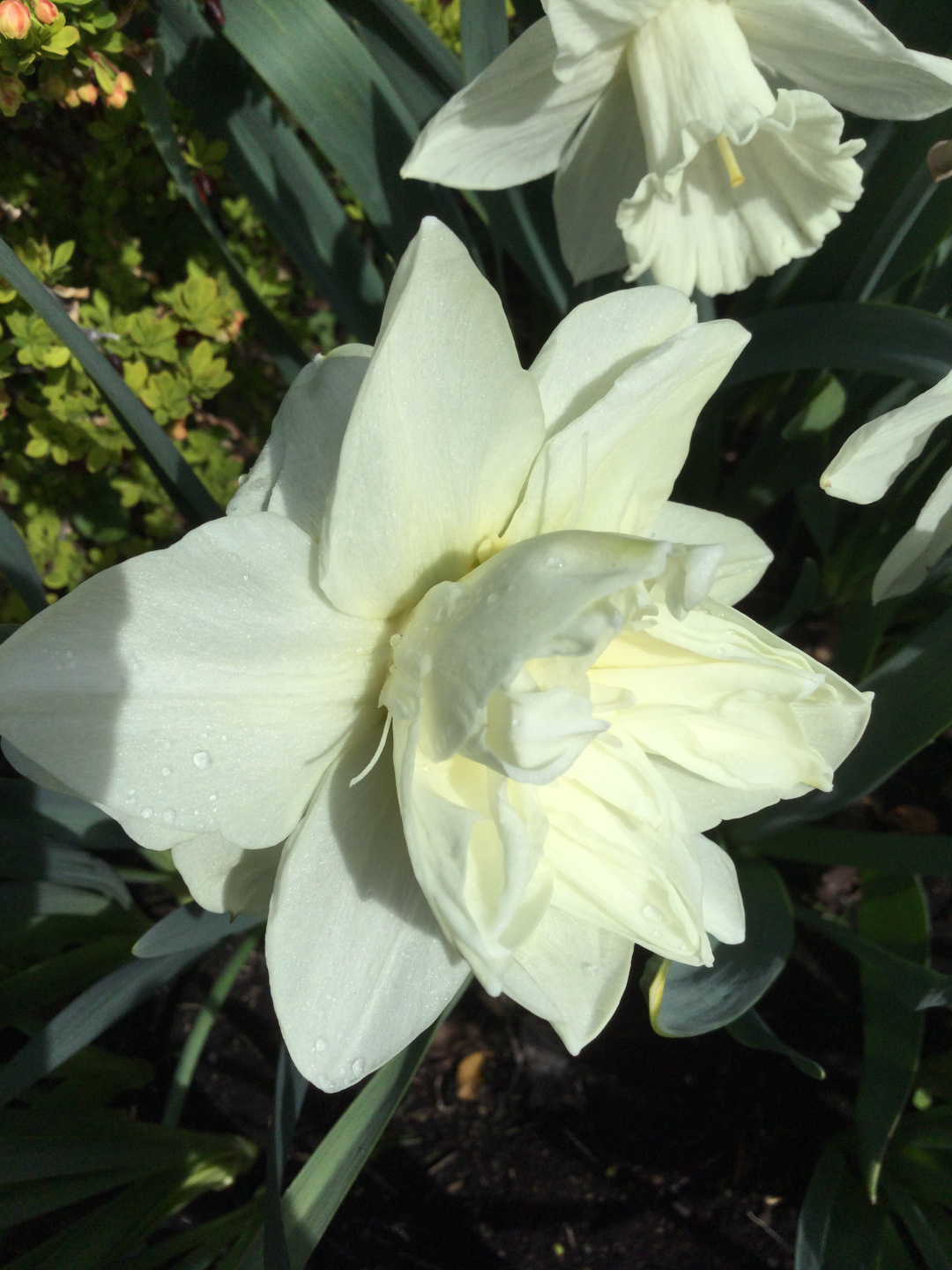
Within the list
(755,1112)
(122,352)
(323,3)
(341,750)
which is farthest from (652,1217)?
(323,3)

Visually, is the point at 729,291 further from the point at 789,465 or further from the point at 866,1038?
the point at 866,1038

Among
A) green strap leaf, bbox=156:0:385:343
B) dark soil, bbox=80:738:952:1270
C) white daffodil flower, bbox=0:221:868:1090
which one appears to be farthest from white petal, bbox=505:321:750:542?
dark soil, bbox=80:738:952:1270

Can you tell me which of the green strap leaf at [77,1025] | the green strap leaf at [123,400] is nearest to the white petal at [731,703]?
the green strap leaf at [123,400]

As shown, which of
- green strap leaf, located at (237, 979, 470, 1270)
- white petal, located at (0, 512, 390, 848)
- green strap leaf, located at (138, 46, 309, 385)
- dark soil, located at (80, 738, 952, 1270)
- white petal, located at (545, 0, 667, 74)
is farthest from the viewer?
dark soil, located at (80, 738, 952, 1270)

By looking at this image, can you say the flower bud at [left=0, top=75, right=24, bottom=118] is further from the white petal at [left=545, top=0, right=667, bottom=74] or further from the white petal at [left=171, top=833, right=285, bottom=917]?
the white petal at [left=171, top=833, right=285, bottom=917]

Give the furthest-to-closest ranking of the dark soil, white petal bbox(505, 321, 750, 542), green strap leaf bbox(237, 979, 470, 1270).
Answer: the dark soil, green strap leaf bbox(237, 979, 470, 1270), white petal bbox(505, 321, 750, 542)

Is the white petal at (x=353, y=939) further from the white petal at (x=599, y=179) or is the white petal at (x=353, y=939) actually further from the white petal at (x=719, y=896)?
the white petal at (x=599, y=179)

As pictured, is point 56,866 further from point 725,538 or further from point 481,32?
point 481,32
